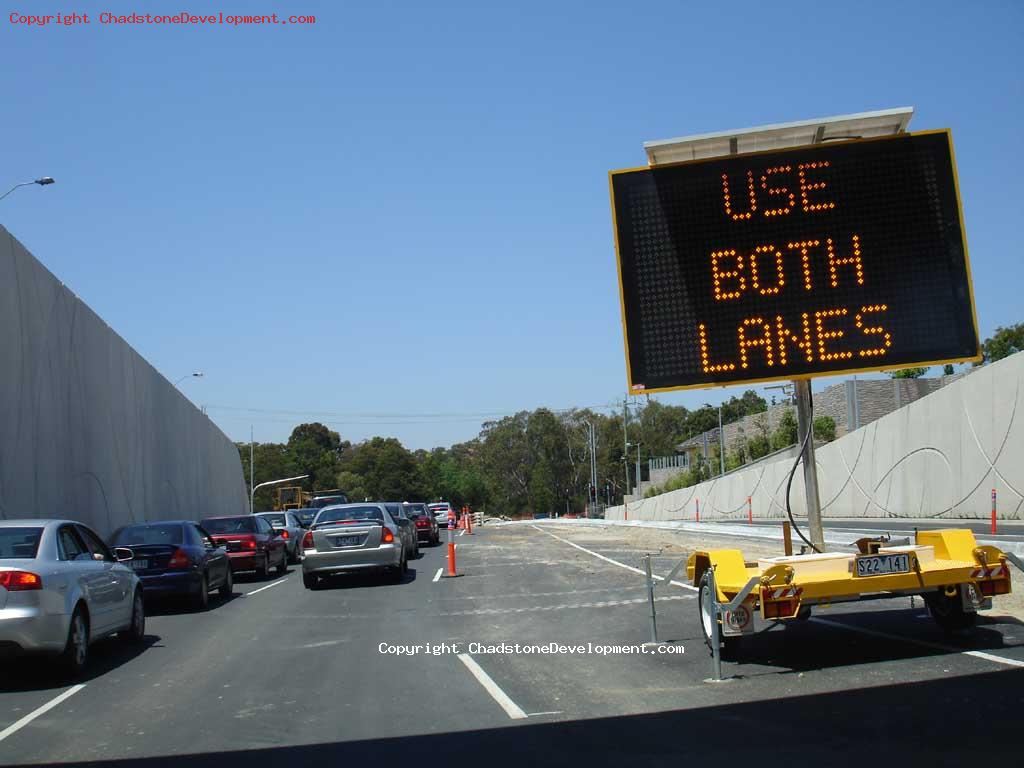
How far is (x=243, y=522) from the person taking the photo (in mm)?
24031

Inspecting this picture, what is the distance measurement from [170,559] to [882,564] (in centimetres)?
1172

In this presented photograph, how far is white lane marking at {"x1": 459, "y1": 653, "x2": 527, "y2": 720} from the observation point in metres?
7.87

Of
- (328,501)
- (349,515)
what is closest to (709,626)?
(349,515)

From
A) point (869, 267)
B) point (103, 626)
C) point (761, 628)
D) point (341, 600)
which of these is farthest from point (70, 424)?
point (869, 267)

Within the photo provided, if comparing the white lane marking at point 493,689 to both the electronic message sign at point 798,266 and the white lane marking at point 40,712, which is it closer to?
the electronic message sign at point 798,266

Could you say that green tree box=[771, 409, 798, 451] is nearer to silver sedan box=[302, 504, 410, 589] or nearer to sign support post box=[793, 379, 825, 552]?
silver sedan box=[302, 504, 410, 589]

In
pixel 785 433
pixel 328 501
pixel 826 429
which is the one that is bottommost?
pixel 328 501

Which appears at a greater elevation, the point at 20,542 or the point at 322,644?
the point at 20,542

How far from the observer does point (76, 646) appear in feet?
33.8

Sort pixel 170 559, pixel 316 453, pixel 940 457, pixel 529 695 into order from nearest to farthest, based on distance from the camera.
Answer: pixel 529 695
pixel 170 559
pixel 940 457
pixel 316 453

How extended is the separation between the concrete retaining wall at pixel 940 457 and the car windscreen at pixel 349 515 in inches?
719

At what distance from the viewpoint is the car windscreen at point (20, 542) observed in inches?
404

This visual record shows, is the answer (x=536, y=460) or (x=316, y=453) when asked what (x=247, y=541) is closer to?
(x=536, y=460)

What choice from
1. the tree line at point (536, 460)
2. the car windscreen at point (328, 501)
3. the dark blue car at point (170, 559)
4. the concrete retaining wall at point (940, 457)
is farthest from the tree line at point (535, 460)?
the dark blue car at point (170, 559)
